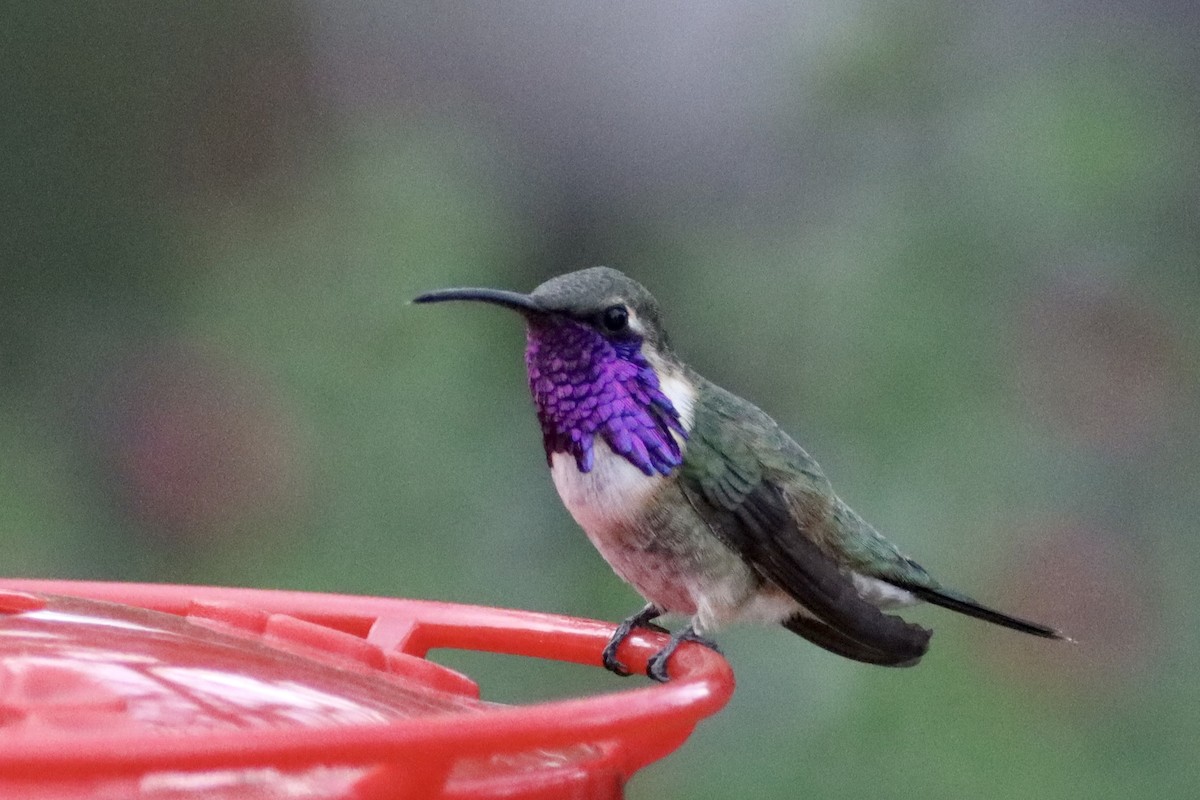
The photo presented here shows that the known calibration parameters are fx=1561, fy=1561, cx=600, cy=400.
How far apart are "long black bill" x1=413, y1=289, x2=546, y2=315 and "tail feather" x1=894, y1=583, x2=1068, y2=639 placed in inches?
22.7

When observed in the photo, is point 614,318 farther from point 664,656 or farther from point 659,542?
point 664,656

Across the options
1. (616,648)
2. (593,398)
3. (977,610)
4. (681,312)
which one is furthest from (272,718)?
(681,312)

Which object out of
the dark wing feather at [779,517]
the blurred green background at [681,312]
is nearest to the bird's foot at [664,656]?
the dark wing feather at [779,517]

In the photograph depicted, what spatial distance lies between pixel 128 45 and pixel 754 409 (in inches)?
59.2

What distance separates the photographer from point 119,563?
2.47 metres

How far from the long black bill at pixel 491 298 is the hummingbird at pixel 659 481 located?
1 cm

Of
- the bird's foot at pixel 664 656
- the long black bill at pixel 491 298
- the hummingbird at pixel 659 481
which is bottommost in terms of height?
the bird's foot at pixel 664 656

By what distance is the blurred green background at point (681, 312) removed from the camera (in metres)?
2.42

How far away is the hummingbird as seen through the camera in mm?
1552

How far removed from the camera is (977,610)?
1.68 metres

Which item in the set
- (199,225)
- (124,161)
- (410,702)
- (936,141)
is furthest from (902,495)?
(410,702)

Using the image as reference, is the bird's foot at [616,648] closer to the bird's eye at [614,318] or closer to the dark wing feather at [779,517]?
the dark wing feather at [779,517]

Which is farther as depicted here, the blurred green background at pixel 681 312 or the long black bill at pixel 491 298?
the blurred green background at pixel 681 312

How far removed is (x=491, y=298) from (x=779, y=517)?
0.43 m
